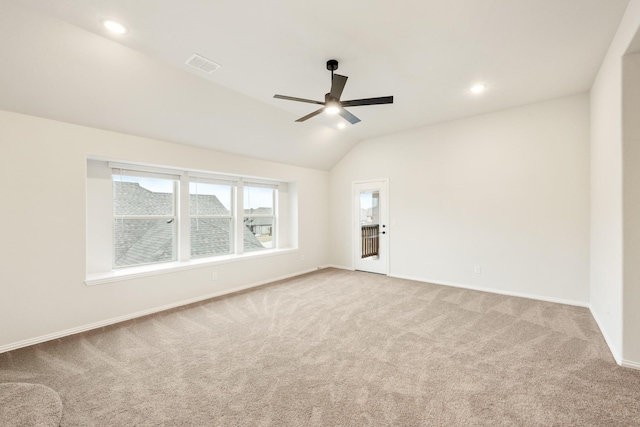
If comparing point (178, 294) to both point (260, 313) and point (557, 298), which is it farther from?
point (557, 298)

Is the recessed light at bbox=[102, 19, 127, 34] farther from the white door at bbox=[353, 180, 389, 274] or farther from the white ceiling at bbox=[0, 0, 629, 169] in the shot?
the white door at bbox=[353, 180, 389, 274]

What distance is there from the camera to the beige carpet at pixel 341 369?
1853mm

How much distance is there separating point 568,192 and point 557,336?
214 cm

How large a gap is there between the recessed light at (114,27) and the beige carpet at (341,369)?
3009mm

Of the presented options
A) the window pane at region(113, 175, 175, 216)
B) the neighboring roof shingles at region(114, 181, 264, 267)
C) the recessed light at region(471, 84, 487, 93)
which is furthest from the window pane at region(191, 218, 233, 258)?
the recessed light at region(471, 84, 487, 93)

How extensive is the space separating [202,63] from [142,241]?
2732mm

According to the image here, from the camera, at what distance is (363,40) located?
259cm

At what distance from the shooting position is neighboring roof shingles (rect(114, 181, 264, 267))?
384cm

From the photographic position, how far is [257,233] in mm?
5691

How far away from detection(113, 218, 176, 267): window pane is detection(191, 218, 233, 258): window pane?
1.14ft

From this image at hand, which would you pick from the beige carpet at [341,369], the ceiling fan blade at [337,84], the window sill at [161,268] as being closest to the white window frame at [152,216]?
the window sill at [161,268]

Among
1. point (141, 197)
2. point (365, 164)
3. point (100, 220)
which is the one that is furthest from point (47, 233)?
point (365, 164)

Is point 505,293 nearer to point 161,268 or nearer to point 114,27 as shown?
point 161,268

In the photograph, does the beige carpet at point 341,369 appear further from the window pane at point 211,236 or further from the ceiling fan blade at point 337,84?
the ceiling fan blade at point 337,84
